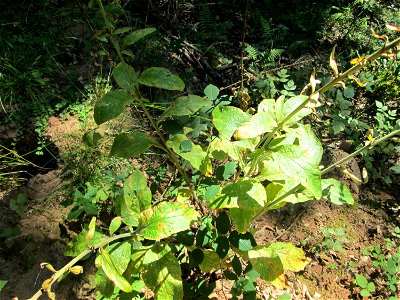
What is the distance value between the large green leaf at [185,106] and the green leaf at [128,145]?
133 millimetres

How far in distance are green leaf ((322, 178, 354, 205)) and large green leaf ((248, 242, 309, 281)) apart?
0.33 meters

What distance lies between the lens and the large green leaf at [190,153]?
159 cm

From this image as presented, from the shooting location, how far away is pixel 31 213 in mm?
2361

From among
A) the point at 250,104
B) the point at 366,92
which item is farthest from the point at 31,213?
the point at 366,92

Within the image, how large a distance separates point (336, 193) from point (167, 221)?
791mm

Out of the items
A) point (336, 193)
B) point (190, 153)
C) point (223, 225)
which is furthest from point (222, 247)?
point (336, 193)

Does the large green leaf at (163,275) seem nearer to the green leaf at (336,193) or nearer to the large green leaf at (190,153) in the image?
the large green leaf at (190,153)

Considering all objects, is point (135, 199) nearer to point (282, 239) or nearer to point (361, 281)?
point (282, 239)

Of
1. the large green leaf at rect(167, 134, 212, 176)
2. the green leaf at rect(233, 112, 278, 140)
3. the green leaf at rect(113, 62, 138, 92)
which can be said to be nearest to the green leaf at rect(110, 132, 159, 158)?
the large green leaf at rect(167, 134, 212, 176)

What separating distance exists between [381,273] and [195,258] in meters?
1.38

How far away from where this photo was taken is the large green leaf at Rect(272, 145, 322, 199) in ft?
3.74

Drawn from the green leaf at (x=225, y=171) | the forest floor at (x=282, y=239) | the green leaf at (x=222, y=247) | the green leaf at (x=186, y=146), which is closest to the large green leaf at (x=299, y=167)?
the green leaf at (x=225, y=171)

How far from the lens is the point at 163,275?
1.44 metres

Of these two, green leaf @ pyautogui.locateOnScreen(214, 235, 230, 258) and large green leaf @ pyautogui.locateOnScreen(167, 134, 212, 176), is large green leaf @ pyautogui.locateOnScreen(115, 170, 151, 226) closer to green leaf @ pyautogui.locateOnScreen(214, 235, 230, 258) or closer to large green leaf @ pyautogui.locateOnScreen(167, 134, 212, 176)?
large green leaf @ pyautogui.locateOnScreen(167, 134, 212, 176)
